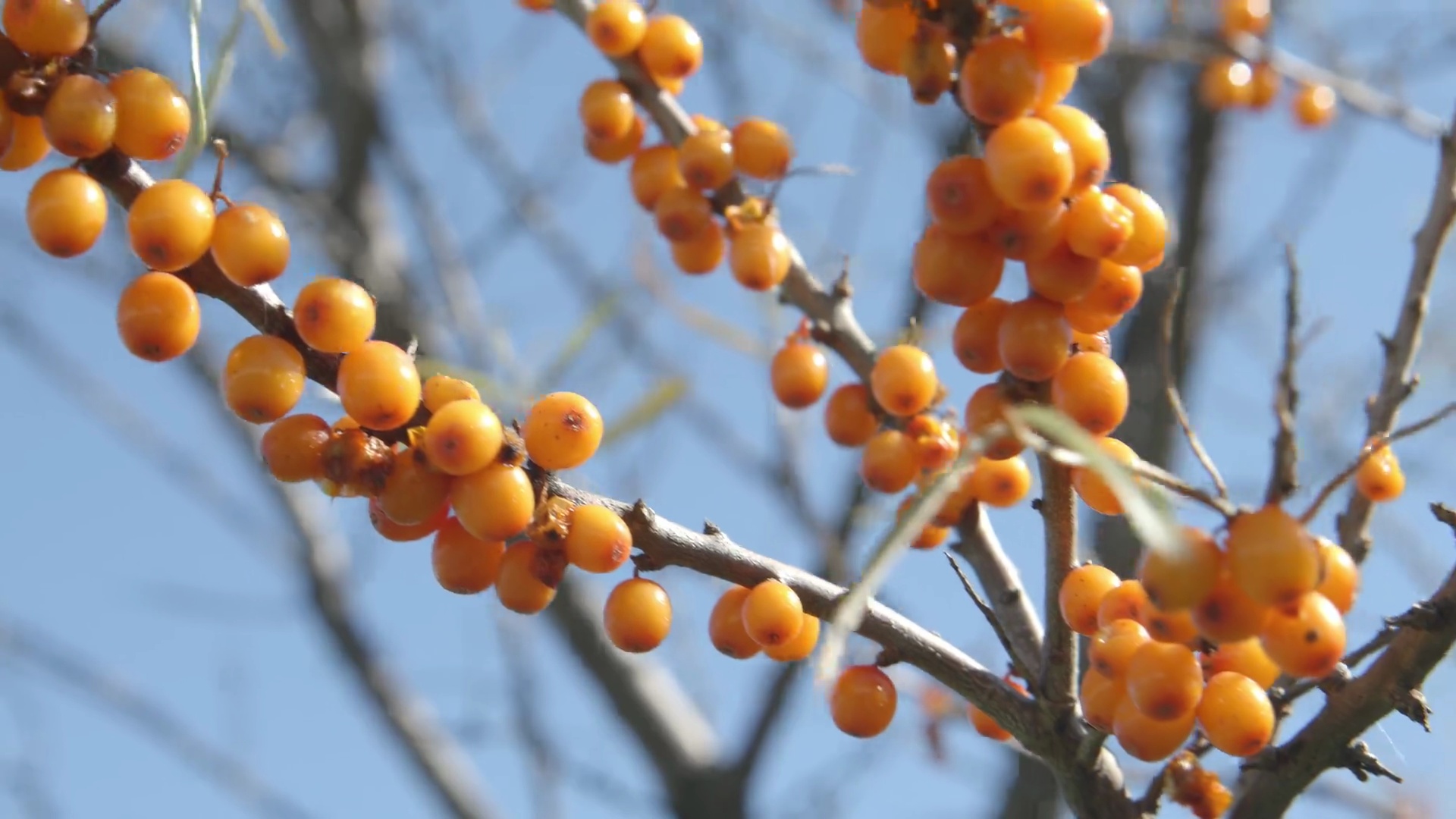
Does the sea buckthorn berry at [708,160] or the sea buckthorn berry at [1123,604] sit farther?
the sea buckthorn berry at [708,160]

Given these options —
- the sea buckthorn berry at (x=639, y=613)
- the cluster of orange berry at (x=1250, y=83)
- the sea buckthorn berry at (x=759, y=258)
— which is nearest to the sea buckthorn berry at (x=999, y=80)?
the sea buckthorn berry at (x=639, y=613)

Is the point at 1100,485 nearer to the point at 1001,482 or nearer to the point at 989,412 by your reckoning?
the point at 989,412

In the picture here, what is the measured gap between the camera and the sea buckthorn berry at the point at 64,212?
0.96 m

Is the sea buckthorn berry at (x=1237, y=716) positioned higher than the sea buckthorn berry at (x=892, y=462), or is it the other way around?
the sea buckthorn berry at (x=1237, y=716)

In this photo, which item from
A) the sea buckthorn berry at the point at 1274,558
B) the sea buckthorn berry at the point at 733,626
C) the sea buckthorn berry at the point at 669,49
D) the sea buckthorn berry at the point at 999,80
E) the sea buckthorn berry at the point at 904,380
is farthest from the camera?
the sea buckthorn berry at the point at 669,49

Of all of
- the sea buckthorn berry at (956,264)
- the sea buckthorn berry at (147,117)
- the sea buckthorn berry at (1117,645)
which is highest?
the sea buckthorn berry at (956,264)

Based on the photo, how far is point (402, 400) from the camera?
952mm

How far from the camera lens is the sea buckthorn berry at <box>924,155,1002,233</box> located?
921mm

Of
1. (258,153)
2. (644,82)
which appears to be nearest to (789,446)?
(644,82)

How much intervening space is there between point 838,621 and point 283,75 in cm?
439

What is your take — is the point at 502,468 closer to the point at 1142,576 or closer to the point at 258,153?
the point at 1142,576

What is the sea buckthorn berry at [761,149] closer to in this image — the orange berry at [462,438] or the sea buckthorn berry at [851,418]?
the sea buckthorn berry at [851,418]

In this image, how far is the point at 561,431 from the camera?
996mm

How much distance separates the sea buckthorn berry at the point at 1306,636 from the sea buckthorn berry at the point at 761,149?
87 cm
